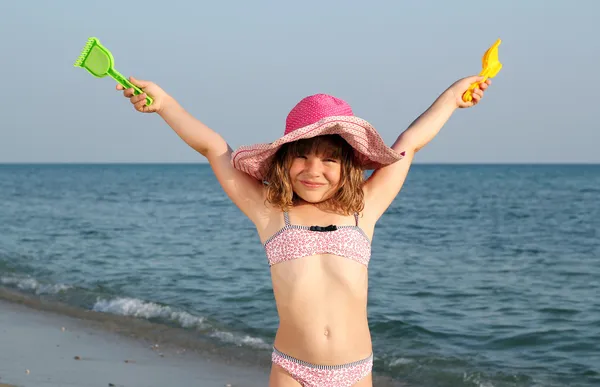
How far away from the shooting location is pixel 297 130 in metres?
3.09

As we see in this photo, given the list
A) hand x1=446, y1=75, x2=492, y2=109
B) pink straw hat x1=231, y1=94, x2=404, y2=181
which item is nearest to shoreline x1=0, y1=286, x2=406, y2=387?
pink straw hat x1=231, y1=94, x2=404, y2=181

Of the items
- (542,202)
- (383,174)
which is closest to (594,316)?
(383,174)

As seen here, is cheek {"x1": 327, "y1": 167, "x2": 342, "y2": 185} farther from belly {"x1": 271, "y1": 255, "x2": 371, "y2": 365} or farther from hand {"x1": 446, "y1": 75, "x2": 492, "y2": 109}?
hand {"x1": 446, "y1": 75, "x2": 492, "y2": 109}

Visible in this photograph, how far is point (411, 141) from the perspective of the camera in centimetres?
348

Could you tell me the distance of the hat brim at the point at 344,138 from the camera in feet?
10.1

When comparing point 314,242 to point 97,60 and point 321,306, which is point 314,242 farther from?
point 97,60

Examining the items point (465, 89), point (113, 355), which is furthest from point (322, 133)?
point (113, 355)

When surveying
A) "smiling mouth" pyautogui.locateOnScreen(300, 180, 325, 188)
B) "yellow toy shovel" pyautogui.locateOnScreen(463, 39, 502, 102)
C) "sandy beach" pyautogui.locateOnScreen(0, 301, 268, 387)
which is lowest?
"sandy beach" pyautogui.locateOnScreen(0, 301, 268, 387)

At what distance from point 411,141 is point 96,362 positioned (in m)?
4.77

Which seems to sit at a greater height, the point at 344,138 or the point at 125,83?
the point at 125,83

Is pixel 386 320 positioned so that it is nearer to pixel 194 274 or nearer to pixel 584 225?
pixel 194 274

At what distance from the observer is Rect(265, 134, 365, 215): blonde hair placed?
3.24 meters

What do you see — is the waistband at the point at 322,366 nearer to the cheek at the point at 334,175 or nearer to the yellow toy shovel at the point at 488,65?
the cheek at the point at 334,175

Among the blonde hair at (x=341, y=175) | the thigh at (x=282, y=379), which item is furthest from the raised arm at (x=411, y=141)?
the thigh at (x=282, y=379)
